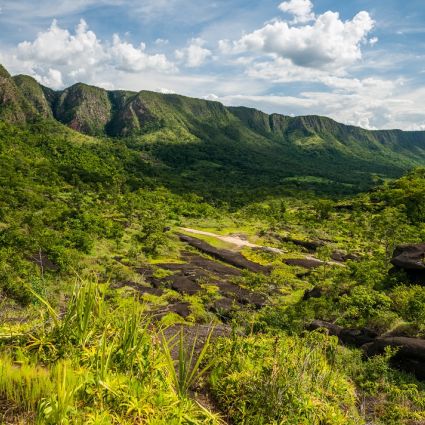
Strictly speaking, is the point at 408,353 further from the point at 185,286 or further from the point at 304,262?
the point at 304,262

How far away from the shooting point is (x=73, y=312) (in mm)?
6105

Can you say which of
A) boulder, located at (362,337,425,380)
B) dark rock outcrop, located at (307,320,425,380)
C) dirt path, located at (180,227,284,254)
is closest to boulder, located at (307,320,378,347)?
dark rock outcrop, located at (307,320,425,380)

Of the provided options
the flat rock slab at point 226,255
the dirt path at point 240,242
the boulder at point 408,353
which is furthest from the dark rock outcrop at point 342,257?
the boulder at point 408,353

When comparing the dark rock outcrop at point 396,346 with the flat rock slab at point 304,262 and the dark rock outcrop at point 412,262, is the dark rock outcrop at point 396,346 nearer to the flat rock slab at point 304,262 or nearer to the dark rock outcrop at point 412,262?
the dark rock outcrop at point 412,262

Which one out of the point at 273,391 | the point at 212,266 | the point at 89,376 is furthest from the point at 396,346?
the point at 212,266

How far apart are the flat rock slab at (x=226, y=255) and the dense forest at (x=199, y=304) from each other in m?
0.46

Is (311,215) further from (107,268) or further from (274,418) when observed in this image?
(274,418)

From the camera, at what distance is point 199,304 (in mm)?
37219

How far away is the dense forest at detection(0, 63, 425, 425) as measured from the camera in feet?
17.6

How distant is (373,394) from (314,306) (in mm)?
15407

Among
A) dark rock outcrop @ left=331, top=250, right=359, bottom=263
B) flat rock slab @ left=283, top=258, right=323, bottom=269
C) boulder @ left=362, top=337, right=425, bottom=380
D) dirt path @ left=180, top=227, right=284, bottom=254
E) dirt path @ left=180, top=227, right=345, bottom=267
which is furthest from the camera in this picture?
dirt path @ left=180, top=227, right=284, bottom=254

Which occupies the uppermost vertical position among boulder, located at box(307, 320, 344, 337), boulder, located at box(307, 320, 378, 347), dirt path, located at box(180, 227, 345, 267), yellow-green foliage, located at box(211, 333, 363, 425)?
yellow-green foliage, located at box(211, 333, 363, 425)

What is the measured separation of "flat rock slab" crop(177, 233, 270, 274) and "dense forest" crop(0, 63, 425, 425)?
0.46 metres

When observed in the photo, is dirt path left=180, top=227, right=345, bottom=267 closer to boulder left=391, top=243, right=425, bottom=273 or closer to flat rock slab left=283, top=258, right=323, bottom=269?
flat rock slab left=283, top=258, right=323, bottom=269
